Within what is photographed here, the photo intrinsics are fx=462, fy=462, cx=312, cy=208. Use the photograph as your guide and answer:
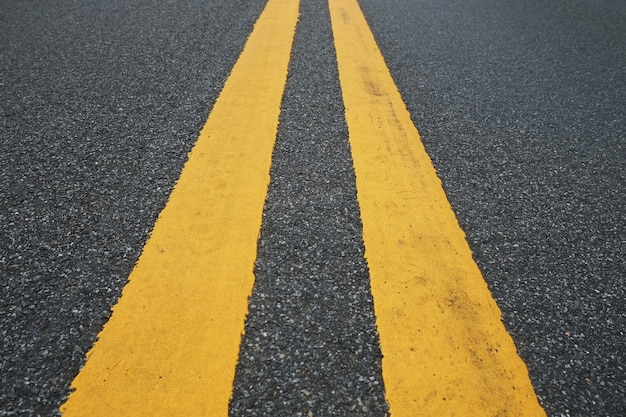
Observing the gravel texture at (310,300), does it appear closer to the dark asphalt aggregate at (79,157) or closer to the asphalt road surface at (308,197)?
the asphalt road surface at (308,197)

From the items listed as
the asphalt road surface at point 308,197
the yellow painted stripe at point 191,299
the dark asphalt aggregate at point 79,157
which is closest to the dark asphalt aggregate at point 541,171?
the asphalt road surface at point 308,197

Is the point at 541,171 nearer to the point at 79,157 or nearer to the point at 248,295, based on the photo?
the point at 248,295

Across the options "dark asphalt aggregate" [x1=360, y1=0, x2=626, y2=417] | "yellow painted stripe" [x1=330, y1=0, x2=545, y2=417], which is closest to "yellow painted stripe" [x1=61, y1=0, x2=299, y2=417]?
"yellow painted stripe" [x1=330, y1=0, x2=545, y2=417]

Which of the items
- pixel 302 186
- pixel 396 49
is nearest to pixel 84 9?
pixel 396 49

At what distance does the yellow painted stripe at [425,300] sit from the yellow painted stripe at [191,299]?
31 cm

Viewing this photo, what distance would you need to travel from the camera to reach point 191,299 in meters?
0.99

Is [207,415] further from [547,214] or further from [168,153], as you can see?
[547,214]

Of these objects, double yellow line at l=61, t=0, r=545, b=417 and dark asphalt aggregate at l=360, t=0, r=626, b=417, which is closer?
double yellow line at l=61, t=0, r=545, b=417

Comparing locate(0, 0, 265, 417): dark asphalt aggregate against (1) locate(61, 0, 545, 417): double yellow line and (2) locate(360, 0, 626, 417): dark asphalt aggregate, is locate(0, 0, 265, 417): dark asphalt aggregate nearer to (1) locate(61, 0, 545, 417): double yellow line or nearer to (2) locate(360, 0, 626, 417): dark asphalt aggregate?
(1) locate(61, 0, 545, 417): double yellow line

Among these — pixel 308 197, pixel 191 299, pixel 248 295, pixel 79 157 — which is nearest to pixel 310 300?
Answer: pixel 248 295

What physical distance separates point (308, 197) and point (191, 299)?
1.56ft

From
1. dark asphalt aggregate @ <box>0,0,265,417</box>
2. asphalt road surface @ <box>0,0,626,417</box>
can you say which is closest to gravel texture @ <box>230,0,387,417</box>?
asphalt road surface @ <box>0,0,626,417</box>

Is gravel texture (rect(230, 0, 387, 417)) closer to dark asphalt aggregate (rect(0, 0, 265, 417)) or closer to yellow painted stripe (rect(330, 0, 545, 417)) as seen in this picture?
yellow painted stripe (rect(330, 0, 545, 417))

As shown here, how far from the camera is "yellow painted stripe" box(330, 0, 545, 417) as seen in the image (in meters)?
0.84
